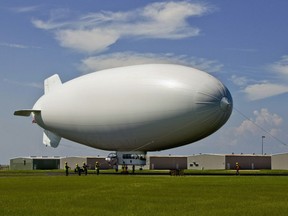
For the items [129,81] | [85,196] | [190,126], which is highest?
[129,81]

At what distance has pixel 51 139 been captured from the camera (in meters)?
67.7

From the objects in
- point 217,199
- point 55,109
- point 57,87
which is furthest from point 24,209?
point 57,87

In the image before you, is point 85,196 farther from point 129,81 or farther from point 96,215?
point 129,81

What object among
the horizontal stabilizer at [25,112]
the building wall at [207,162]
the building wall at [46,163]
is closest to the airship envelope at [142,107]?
the horizontal stabilizer at [25,112]

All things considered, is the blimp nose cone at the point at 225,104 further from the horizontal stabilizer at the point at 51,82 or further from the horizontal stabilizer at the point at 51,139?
the horizontal stabilizer at the point at 51,82

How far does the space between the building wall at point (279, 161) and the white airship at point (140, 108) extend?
176 feet

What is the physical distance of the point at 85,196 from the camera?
971 inches

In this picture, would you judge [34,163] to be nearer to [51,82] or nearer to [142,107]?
[51,82]

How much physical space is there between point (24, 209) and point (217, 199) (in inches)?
330

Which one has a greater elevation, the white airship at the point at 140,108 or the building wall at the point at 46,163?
the white airship at the point at 140,108

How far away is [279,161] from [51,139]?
5675 centimetres

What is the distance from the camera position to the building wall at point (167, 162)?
116 metres

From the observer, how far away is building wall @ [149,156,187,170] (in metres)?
116

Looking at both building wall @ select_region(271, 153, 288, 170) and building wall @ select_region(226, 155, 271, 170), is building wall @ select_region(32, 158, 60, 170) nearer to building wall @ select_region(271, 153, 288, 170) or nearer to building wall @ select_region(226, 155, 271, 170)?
building wall @ select_region(226, 155, 271, 170)
